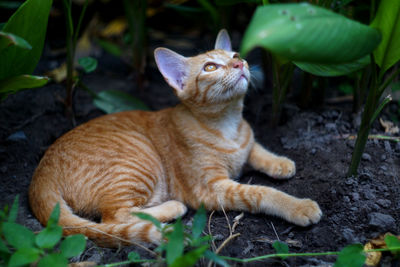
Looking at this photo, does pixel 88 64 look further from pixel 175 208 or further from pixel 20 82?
pixel 175 208

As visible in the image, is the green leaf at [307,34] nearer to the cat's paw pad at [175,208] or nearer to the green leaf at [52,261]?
the green leaf at [52,261]

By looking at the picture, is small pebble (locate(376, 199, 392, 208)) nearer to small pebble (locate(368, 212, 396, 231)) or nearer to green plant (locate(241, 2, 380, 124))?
small pebble (locate(368, 212, 396, 231))

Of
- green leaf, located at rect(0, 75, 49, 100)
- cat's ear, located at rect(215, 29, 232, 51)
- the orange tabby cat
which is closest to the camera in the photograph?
green leaf, located at rect(0, 75, 49, 100)

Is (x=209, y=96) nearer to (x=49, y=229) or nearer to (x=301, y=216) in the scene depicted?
(x=301, y=216)

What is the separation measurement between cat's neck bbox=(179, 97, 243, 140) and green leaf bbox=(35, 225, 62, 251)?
1.31m

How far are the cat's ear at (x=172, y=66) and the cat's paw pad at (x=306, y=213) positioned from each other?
1186mm

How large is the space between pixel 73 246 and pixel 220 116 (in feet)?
4.56

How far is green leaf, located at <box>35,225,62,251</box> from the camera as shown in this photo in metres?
1.49

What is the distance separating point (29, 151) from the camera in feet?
9.12

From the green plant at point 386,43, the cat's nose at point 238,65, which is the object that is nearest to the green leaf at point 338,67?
the green plant at point 386,43

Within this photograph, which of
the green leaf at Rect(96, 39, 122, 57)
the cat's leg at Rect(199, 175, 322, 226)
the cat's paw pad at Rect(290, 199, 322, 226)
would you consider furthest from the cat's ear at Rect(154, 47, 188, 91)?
the green leaf at Rect(96, 39, 122, 57)

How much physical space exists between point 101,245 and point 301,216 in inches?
46.3

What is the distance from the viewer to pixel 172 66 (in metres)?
2.56

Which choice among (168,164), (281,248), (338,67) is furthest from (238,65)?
(281,248)
